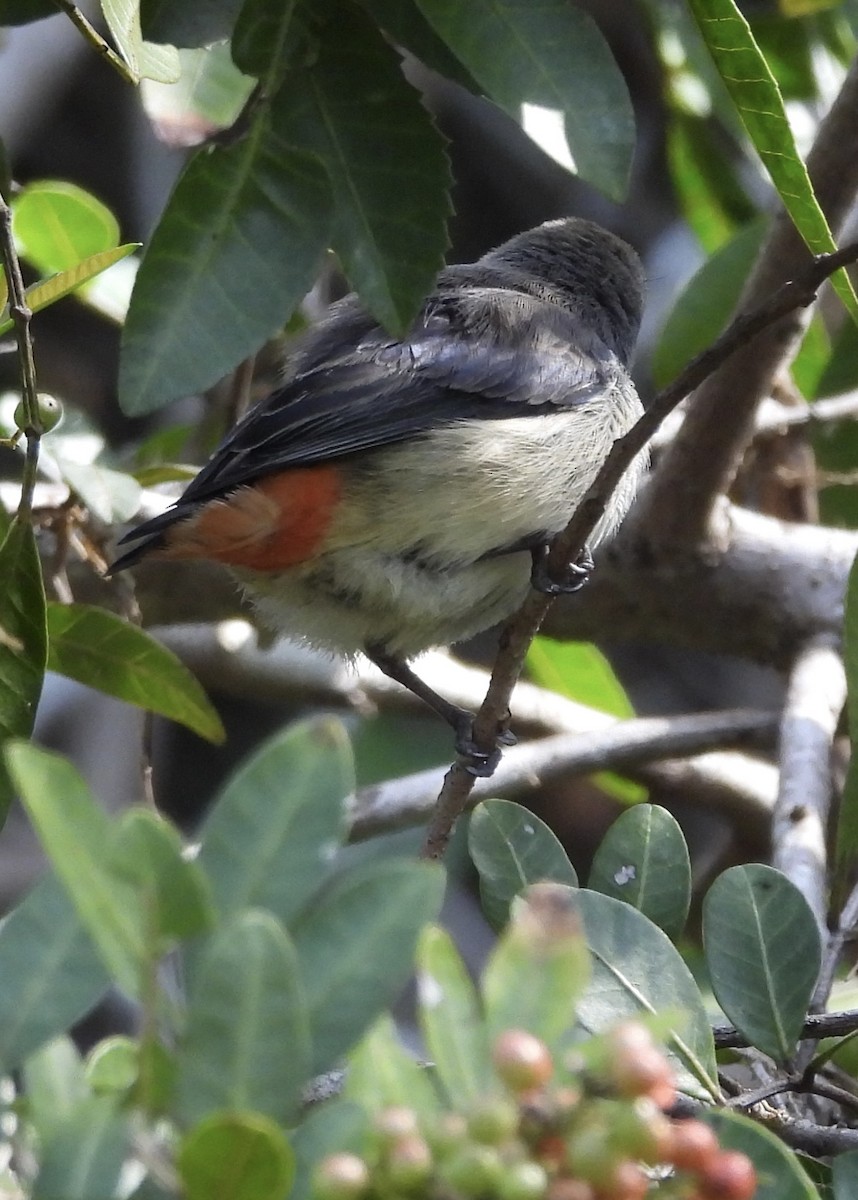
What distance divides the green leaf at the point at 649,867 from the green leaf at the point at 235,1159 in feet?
3.49

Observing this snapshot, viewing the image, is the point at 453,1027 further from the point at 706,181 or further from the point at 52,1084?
the point at 706,181

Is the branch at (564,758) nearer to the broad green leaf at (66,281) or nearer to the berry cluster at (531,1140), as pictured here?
the broad green leaf at (66,281)

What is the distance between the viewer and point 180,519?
3086 millimetres

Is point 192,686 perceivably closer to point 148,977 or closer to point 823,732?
point 823,732

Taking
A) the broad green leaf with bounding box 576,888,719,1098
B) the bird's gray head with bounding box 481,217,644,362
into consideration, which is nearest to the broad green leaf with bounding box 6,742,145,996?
the broad green leaf with bounding box 576,888,719,1098

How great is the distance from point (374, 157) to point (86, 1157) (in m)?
1.57

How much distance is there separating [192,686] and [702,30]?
1.47m

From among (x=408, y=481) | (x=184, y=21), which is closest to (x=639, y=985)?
(x=184, y=21)

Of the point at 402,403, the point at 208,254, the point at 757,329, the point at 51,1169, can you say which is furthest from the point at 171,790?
the point at 51,1169

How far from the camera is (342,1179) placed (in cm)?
97

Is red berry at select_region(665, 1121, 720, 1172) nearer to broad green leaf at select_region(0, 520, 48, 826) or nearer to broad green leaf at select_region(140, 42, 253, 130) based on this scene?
broad green leaf at select_region(0, 520, 48, 826)

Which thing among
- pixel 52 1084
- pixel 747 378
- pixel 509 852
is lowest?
pixel 747 378

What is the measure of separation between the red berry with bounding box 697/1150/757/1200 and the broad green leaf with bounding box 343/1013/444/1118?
0.20m

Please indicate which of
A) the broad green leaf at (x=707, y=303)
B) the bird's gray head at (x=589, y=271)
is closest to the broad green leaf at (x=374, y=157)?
the bird's gray head at (x=589, y=271)
